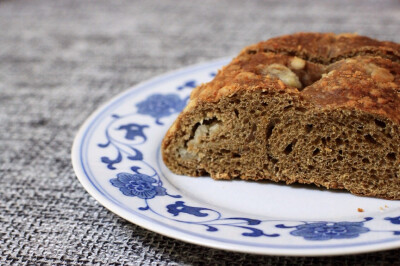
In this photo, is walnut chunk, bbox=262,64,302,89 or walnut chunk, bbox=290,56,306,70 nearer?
walnut chunk, bbox=262,64,302,89

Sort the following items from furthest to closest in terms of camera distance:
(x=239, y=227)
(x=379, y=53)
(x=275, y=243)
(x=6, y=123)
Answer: (x=6, y=123) → (x=379, y=53) → (x=239, y=227) → (x=275, y=243)

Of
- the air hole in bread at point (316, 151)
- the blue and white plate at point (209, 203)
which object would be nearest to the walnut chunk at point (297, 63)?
the air hole in bread at point (316, 151)

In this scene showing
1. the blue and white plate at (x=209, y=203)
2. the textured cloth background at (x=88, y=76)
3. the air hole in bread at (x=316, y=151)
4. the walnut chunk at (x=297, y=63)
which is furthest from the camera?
the walnut chunk at (x=297, y=63)

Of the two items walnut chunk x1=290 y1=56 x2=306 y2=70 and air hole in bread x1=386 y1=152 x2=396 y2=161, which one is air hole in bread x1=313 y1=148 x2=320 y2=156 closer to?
air hole in bread x1=386 y1=152 x2=396 y2=161

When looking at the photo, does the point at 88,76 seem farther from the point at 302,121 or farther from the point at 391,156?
the point at 391,156

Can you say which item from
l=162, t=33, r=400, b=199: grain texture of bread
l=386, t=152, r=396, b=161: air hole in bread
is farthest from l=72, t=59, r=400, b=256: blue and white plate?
l=386, t=152, r=396, b=161: air hole in bread

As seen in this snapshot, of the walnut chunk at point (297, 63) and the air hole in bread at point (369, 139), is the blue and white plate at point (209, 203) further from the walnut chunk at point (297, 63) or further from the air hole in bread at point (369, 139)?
the walnut chunk at point (297, 63)

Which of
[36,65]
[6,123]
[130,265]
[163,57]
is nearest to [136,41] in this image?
[163,57]

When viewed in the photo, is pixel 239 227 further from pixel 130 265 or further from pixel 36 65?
pixel 36 65
